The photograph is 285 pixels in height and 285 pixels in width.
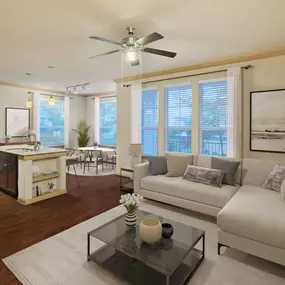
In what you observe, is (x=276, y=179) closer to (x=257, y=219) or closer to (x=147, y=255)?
(x=257, y=219)

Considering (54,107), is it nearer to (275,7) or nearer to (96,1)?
(96,1)

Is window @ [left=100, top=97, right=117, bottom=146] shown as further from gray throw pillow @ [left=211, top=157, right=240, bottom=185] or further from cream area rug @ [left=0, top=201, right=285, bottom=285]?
cream area rug @ [left=0, top=201, right=285, bottom=285]

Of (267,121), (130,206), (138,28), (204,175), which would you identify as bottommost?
(130,206)

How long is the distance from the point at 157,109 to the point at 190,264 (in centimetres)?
383

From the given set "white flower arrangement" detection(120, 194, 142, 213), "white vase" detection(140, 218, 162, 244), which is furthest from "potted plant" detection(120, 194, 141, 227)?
"white vase" detection(140, 218, 162, 244)

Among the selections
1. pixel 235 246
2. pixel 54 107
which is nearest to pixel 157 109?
pixel 235 246

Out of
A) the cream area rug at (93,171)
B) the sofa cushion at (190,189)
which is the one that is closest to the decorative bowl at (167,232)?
the sofa cushion at (190,189)

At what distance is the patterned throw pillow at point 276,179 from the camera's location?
2955 mm

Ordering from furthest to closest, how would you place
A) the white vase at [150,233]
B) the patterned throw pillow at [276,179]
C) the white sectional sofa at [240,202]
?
the patterned throw pillow at [276,179] < the white sectional sofa at [240,202] < the white vase at [150,233]

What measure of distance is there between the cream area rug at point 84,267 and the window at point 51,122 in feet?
18.2

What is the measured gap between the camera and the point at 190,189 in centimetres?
327

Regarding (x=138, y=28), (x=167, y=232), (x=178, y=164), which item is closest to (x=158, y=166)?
(x=178, y=164)

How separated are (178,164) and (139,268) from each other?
7.09 feet

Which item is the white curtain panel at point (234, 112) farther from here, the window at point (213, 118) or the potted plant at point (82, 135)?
the potted plant at point (82, 135)
